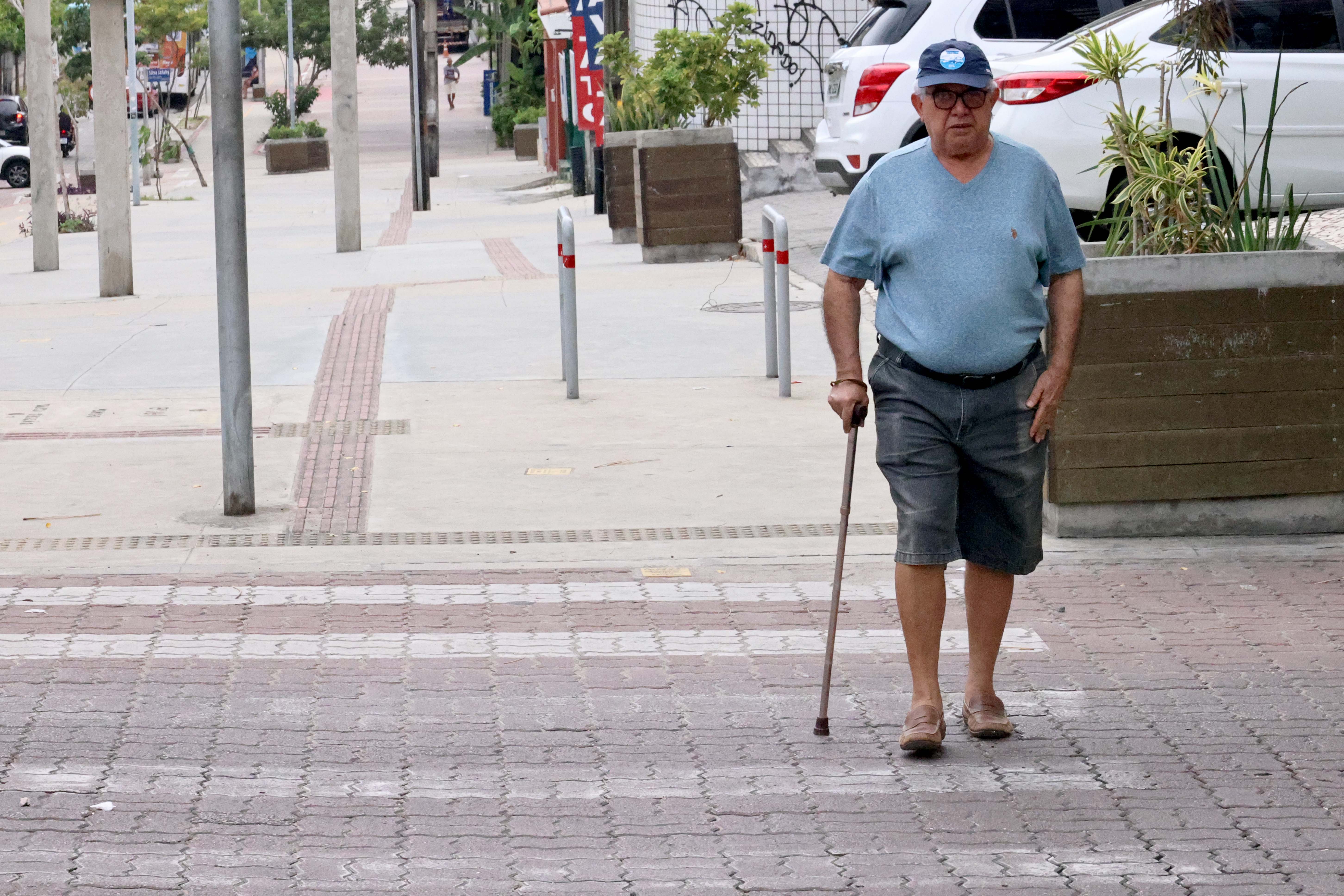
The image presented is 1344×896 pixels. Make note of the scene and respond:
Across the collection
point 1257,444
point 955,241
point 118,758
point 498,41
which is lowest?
point 118,758

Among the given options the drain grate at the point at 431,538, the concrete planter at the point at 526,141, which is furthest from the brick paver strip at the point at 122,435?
the concrete planter at the point at 526,141

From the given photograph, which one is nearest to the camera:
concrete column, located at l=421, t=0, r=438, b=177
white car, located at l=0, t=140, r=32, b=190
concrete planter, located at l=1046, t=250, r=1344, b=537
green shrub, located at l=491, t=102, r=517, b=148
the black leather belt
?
the black leather belt

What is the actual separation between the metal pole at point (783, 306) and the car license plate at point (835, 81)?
4845 mm

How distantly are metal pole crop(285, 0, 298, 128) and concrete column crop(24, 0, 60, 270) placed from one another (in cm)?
2573

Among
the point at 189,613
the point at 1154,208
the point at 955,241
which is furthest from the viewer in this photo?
the point at 1154,208

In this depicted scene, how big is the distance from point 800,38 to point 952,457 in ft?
63.5

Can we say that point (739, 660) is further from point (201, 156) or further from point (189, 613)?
point (201, 156)

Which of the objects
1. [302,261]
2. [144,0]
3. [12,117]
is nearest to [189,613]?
[302,261]

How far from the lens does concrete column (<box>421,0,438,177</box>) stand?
1298 inches

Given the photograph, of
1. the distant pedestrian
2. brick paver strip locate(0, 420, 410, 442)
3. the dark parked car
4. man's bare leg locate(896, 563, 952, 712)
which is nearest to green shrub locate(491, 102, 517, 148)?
the distant pedestrian

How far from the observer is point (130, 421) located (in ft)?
32.6

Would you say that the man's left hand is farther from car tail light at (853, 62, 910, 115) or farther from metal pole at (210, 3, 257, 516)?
car tail light at (853, 62, 910, 115)

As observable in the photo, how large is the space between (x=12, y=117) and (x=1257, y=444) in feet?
164

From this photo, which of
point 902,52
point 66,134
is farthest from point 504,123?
point 902,52
